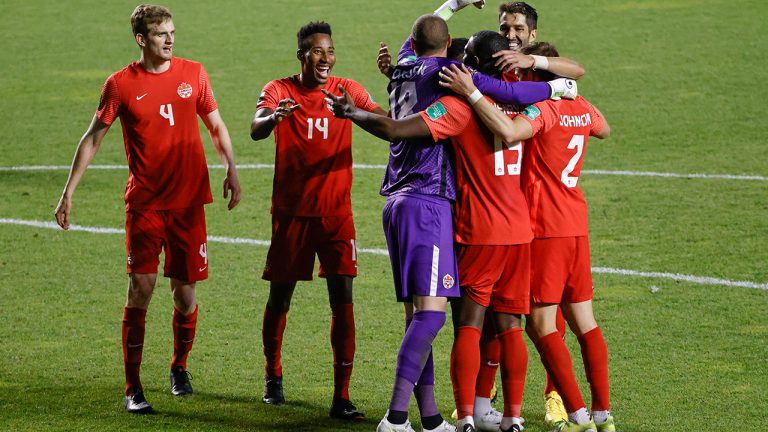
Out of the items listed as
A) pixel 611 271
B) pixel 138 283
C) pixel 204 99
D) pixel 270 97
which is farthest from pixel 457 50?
pixel 611 271

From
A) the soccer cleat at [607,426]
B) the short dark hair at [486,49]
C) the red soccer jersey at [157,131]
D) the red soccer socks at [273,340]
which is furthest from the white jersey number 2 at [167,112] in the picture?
the soccer cleat at [607,426]

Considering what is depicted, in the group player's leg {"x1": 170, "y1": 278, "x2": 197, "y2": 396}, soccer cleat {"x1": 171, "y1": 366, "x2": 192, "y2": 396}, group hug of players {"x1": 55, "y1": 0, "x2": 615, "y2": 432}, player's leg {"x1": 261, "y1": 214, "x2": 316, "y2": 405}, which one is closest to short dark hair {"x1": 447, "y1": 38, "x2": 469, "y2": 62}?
group hug of players {"x1": 55, "y1": 0, "x2": 615, "y2": 432}

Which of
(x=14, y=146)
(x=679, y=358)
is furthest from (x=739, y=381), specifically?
(x=14, y=146)

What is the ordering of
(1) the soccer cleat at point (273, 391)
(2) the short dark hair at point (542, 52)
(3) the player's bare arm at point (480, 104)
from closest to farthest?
1. (3) the player's bare arm at point (480, 104)
2. (2) the short dark hair at point (542, 52)
3. (1) the soccer cleat at point (273, 391)

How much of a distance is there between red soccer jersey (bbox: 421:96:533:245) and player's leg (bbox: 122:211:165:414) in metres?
1.90

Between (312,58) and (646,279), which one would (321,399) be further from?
(646,279)

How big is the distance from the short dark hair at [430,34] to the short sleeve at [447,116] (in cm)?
26

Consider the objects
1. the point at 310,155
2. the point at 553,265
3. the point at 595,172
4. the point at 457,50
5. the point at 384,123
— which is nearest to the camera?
the point at 384,123

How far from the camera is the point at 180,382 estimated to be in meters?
7.29

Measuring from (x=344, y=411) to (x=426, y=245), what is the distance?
51.4 inches

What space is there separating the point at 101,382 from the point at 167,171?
4.52ft

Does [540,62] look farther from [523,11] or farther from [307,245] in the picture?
[307,245]

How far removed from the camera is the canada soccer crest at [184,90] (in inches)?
280

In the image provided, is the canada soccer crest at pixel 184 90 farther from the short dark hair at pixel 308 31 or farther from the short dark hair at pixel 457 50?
the short dark hair at pixel 457 50
